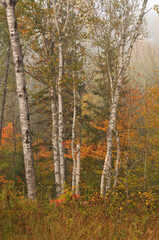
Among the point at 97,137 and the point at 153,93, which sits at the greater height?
the point at 153,93

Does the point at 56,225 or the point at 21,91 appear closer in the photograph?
the point at 56,225

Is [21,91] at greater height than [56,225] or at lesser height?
greater

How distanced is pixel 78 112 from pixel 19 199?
8.13m

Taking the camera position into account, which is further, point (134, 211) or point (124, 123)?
point (124, 123)

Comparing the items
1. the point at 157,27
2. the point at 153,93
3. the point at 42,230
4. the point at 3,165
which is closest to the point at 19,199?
the point at 42,230

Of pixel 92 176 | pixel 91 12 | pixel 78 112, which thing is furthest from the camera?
pixel 92 176

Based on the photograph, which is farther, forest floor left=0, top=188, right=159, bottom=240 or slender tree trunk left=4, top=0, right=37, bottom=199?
slender tree trunk left=4, top=0, right=37, bottom=199

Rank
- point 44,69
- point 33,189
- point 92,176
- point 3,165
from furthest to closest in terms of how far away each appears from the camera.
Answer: point 3,165
point 92,176
point 44,69
point 33,189

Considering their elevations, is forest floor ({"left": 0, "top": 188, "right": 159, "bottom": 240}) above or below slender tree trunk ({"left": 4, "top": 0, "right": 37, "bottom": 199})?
below

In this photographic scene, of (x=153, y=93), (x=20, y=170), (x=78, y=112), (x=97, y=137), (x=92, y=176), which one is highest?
(x=153, y=93)

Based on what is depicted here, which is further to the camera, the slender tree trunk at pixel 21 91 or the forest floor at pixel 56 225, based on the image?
the slender tree trunk at pixel 21 91

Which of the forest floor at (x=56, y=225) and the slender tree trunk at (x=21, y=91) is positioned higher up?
the slender tree trunk at (x=21, y=91)

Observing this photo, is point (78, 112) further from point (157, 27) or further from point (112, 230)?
point (157, 27)

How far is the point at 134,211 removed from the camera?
16.5 feet
